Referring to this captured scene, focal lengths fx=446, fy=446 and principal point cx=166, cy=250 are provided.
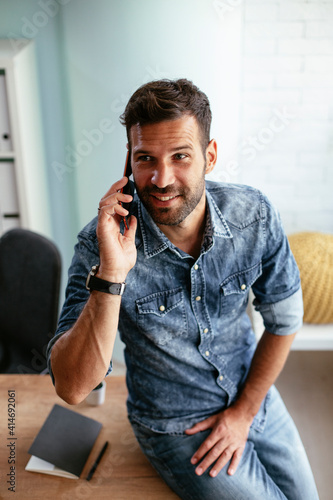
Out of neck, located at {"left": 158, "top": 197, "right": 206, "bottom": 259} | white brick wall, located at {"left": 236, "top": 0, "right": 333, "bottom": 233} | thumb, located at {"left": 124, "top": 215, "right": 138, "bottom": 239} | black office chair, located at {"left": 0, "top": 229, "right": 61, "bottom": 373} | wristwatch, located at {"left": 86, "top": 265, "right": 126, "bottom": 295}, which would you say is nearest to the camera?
wristwatch, located at {"left": 86, "top": 265, "right": 126, "bottom": 295}

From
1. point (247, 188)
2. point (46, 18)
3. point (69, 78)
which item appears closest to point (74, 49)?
point (69, 78)

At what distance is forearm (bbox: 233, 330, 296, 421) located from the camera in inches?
51.1

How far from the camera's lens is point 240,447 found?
1.20 meters

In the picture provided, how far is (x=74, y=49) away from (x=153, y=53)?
41 cm

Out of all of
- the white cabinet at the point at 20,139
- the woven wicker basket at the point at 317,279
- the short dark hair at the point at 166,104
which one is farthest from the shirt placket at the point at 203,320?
the white cabinet at the point at 20,139

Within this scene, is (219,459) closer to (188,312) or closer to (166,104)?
(188,312)

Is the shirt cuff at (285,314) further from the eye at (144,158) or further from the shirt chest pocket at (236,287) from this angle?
the eye at (144,158)

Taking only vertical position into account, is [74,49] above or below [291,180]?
above

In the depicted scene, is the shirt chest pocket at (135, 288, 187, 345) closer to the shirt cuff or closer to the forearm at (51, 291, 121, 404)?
the forearm at (51, 291, 121, 404)

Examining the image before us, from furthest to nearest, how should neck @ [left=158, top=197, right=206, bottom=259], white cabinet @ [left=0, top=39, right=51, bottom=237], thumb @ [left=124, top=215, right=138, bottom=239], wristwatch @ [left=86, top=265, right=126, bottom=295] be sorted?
white cabinet @ [left=0, top=39, right=51, bottom=237] < neck @ [left=158, top=197, right=206, bottom=259] < thumb @ [left=124, top=215, right=138, bottom=239] < wristwatch @ [left=86, top=265, right=126, bottom=295]

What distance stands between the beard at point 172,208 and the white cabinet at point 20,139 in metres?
1.33

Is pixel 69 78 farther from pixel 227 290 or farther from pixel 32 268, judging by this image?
pixel 227 290

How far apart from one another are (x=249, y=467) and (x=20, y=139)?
1782 millimetres

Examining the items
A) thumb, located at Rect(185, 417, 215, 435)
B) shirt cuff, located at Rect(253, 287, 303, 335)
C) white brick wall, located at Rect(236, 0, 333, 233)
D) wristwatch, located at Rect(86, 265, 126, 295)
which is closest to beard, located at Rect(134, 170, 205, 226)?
wristwatch, located at Rect(86, 265, 126, 295)
